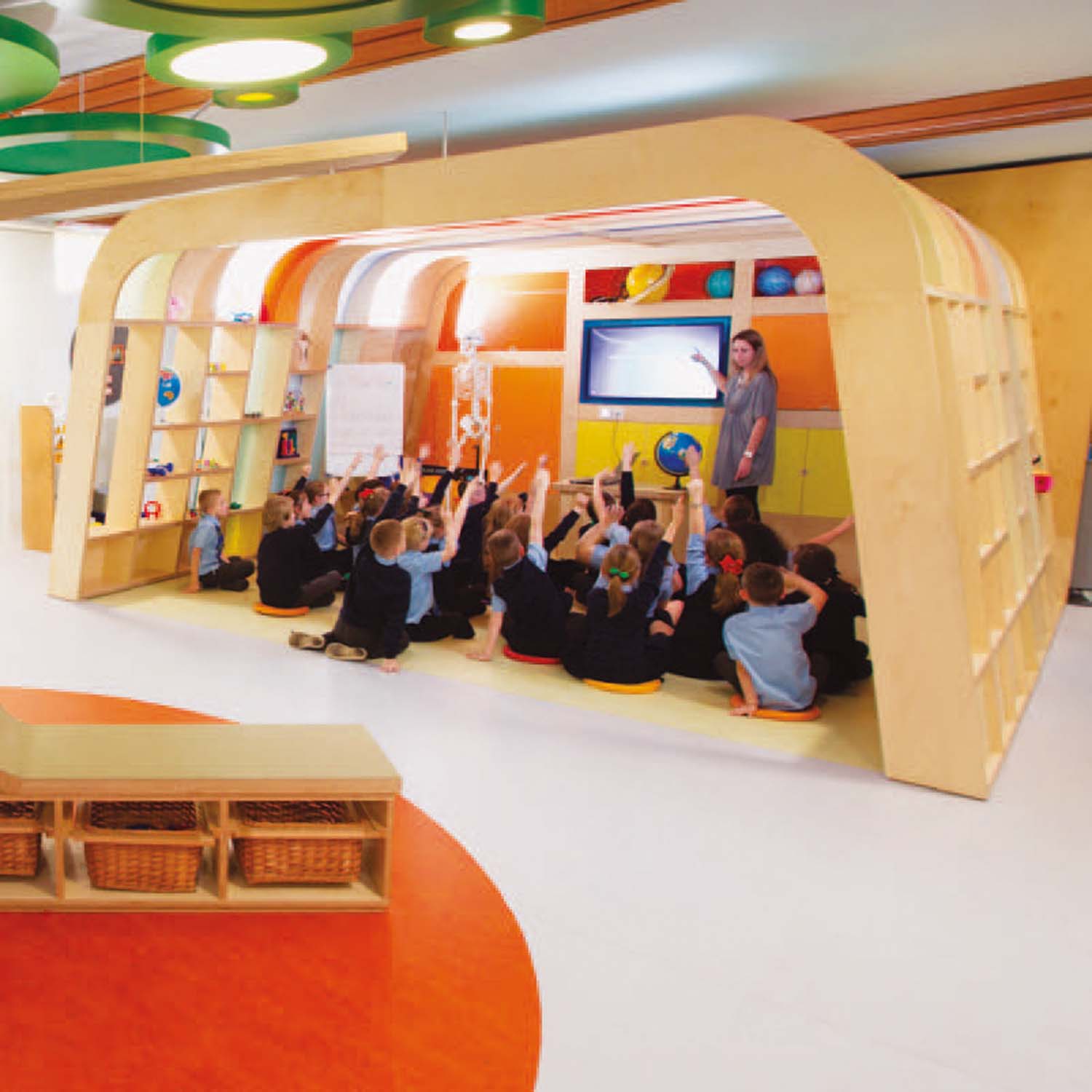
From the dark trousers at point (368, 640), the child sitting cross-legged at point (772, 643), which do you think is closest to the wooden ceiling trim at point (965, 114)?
the child sitting cross-legged at point (772, 643)

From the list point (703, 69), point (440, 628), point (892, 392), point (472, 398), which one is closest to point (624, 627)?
point (440, 628)

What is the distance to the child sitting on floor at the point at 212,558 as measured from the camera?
8680 millimetres

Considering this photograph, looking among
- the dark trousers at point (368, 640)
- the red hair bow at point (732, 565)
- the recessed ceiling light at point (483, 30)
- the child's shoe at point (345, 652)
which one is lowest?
the child's shoe at point (345, 652)

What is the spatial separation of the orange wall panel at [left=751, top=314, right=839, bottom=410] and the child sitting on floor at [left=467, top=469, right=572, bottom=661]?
136 inches

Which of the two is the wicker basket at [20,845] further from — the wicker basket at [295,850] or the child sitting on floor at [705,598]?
the child sitting on floor at [705,598]

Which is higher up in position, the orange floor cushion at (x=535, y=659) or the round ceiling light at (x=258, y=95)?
the round ceiling light at (x=258, y=95)

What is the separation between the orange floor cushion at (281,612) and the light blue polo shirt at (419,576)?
1087 mm

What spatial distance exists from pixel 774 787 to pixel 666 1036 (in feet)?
6.87

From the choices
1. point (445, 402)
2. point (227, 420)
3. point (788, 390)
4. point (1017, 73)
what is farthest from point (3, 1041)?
point (445, 402)

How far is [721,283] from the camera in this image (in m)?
9.70

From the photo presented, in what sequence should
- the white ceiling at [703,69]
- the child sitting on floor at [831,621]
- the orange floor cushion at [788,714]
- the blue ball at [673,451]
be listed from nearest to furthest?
the white ceiling at [703,69] < the orange floor cushion at [788,714] < the child sitting on floor at [831,621] < the blue ball at [673,451]

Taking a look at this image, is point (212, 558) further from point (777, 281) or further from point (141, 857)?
point (141, 857)

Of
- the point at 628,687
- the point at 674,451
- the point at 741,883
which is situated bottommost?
the point at 741,883

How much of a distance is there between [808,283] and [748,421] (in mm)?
1316
